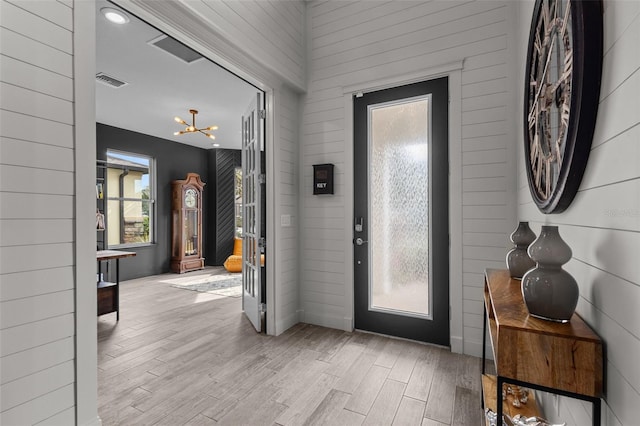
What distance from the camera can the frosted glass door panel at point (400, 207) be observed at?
9.12 ft

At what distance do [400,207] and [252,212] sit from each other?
154 centimetres

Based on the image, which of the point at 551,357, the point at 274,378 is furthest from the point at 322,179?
the point at 551,357

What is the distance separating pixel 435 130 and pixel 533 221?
1.18 meters

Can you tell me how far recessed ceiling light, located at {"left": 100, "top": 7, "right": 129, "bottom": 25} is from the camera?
2.59 m

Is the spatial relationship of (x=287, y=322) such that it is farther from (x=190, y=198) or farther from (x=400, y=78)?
(x=190, y=198)

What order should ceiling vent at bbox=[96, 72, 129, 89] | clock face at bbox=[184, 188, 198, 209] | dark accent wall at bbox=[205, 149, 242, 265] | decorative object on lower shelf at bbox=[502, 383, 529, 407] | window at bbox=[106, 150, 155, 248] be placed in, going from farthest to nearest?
dark accent wall at bbox=[205, 149, 242, 265] → clock face at bbox=[184, 188, 198, 209] → window at bbox=[106, 150, 155, 248] → ceiling vent at bbox=[96, 72, 129, 89] → decorative object on lower shelf at bbox=[502, 383, 529, 407]

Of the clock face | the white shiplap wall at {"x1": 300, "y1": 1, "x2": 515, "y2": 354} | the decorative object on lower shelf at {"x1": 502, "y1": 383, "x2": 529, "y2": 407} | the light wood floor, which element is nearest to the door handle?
the white shiplap wall at {"x1": 300, "y1": 1, "x2": 515, "y2": 354}

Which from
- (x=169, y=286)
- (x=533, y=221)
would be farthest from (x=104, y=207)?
(x=533, y=221)

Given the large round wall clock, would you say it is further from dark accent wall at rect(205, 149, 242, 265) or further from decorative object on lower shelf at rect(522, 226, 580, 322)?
dark accent wall at rect(205, 149, 242, 265)

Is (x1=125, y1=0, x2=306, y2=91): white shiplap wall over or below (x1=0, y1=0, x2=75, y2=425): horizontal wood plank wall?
over

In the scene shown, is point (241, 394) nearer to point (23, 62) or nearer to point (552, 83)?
point (23, 62)

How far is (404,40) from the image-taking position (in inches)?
112

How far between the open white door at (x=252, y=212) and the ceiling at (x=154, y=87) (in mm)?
515

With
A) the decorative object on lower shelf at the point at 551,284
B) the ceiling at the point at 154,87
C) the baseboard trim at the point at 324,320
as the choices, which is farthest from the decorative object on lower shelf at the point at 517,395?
the ceiling at the point at 154,87
